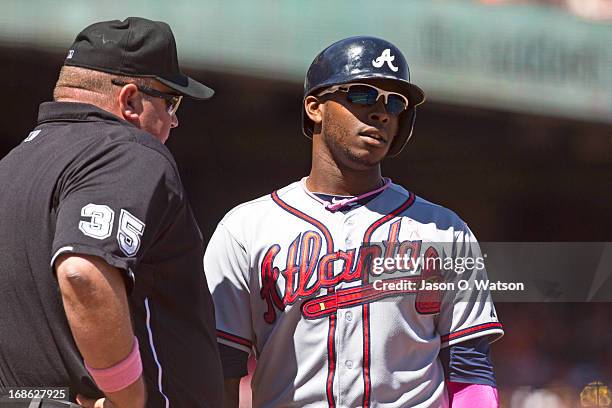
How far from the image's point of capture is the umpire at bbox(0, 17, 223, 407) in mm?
1652

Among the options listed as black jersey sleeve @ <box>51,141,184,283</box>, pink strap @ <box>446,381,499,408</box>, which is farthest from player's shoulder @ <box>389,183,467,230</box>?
black jersey sleeve @ <box>51,141,184,283</box>

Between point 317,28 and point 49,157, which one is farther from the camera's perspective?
point 317,28

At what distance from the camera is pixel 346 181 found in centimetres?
242

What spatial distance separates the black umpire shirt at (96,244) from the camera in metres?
1.68

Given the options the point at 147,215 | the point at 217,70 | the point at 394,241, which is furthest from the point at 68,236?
the point at 217,70

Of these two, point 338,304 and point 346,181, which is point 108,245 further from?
point 346,181

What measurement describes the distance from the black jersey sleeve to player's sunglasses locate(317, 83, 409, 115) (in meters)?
0.70

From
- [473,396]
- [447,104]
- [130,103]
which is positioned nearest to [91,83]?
[130,103]

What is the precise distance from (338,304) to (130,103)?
0.70 metres

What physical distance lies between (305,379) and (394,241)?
1.30ft

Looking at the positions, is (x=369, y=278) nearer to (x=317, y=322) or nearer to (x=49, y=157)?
(x=317, y=322)

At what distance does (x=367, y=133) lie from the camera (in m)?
2.38

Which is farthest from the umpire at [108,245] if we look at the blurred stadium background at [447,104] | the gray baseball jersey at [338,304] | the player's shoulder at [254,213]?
the blurred stadium background at [447,104]

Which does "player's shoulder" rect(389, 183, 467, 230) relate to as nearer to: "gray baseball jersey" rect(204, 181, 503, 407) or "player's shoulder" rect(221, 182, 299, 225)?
"gray baseball jersey" rect(204, 181, 503, 407)
